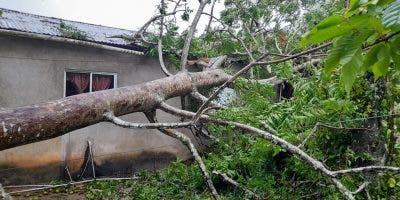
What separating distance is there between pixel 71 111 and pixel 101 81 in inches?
177

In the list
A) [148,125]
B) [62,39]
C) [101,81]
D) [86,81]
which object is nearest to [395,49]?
[148,125]

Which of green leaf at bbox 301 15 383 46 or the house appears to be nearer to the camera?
green leaf at bbox 301 15 383 46

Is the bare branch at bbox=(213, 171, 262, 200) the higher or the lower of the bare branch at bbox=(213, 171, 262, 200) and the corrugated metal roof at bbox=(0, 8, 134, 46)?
the lower

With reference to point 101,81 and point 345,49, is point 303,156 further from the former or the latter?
point 101,81

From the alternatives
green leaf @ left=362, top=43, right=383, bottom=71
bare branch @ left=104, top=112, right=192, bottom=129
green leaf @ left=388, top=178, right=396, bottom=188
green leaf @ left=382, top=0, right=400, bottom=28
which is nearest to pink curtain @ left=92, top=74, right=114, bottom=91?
bare branch @ left=104, top=112, right=192, bottom=129

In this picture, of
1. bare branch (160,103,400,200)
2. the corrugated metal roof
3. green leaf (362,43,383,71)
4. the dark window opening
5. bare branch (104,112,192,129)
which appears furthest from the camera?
the dark window opening

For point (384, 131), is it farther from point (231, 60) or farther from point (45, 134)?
point (231, 60)

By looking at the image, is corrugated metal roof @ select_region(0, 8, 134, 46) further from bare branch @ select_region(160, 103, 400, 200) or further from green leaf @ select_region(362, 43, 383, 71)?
green leaf @ select_region(362, 43, 383, 71)

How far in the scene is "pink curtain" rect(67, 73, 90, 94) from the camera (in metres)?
7.79

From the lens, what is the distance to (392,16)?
0.81 meters

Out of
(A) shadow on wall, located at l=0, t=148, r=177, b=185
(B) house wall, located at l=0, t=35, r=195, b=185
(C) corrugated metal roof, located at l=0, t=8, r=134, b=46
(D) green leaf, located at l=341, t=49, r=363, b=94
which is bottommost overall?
(A) shadow on wall, located at l=0, t=148, r=177, b=185

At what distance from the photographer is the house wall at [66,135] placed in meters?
6.89

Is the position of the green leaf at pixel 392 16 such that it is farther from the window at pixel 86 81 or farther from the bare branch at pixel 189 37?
the window at pixel 86 81

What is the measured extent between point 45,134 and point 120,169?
16.1ft
